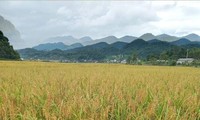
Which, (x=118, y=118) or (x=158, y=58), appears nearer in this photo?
(x=118, y=118)

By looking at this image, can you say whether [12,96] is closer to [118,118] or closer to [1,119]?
[1,119]

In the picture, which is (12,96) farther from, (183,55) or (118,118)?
(183,55)

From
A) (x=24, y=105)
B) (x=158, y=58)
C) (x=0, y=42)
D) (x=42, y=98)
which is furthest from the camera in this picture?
(x=158, y=58)

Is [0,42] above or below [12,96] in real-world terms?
above

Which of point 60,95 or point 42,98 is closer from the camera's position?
point 42,98

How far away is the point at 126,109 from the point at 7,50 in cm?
5309

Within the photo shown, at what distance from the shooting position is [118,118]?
2512 mm

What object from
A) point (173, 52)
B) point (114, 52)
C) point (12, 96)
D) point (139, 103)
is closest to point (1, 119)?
point (12, 96)

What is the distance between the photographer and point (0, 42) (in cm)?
5234

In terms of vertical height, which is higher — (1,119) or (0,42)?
(0,42)

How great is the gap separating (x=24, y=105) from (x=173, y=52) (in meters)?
81.4

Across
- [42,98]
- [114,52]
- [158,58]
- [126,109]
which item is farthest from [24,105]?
[114,52]

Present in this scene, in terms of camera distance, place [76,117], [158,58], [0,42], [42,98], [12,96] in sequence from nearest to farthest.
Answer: [76,117] < [42,98] < [12,96] < [0,42] < [158,58]

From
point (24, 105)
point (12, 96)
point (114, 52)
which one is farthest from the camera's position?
point (114, 52)
